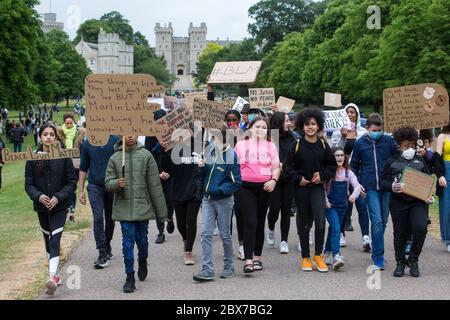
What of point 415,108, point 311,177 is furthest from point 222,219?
point 415,108

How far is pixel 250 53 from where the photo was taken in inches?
4269

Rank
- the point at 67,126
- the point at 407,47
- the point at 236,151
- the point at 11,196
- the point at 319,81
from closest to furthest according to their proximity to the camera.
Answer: the point at 236,151, the point at 67,126, the point at 11,196, the point at 407,47, the point at 319,81

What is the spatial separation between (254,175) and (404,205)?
1763 mm

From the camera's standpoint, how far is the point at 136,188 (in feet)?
27.8

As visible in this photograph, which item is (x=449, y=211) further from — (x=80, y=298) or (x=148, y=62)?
(x=148, y=62)

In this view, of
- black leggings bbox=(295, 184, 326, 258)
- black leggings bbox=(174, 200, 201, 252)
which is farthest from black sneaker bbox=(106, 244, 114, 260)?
black leggings bbox=(295, 184, 326, 258)

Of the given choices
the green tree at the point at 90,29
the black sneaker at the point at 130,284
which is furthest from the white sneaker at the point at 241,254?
the green tree at the point at 90,29

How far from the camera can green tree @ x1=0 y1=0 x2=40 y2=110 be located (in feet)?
151

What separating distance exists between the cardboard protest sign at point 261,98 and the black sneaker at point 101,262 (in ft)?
28.4

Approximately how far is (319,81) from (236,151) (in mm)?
61254

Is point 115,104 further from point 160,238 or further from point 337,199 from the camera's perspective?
point 160,238

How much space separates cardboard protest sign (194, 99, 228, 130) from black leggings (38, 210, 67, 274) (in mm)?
2026

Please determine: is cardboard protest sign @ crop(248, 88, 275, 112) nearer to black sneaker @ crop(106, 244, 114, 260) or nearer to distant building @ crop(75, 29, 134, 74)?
black sneaker @ crop(106, 244, 114, 260)

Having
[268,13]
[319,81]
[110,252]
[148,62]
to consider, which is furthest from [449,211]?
[148,62]
